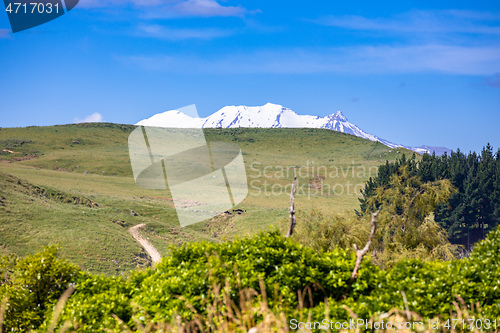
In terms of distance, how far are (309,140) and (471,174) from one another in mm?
78487

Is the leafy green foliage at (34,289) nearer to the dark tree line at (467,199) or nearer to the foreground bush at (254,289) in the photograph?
the foreground bush at (254,289)

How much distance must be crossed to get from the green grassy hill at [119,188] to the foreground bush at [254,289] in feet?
4.49

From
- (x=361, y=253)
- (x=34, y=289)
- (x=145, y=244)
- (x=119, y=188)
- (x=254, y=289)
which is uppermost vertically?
(x=361, y=253)

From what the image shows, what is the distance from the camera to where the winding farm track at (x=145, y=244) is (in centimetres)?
2965

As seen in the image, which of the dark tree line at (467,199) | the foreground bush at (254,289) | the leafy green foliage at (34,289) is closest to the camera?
the foreground bush at (254,289)

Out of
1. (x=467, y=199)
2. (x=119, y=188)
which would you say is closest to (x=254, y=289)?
(x=467, y=199)

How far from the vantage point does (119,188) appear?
61.2 metres

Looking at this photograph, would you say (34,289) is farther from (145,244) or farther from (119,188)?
(119,188)

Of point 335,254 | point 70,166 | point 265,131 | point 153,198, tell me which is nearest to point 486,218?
point 153,198

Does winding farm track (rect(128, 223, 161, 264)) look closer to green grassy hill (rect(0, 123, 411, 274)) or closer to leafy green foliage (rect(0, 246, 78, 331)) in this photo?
green grassy hill (rect(0, 123, 411, 274))

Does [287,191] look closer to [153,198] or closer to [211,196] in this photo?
[211,196]

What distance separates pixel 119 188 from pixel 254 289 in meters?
58.8

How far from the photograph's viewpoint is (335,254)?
6.79m

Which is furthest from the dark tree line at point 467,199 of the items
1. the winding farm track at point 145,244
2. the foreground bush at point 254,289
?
the foreground bush at point 254,289
